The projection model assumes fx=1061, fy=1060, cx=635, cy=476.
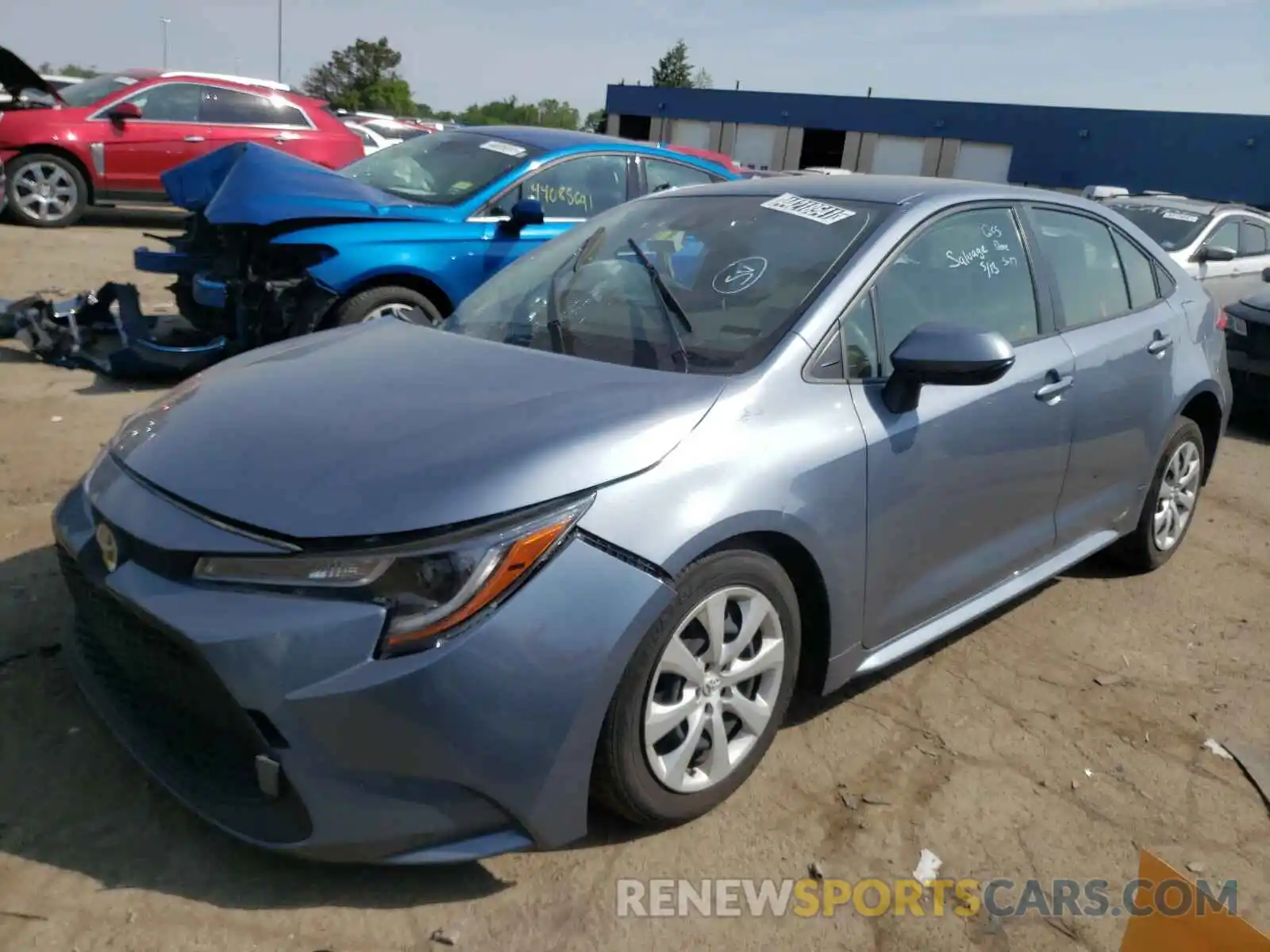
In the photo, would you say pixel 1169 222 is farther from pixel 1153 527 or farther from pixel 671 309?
pixel 671 309

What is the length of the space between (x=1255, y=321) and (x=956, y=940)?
22.8ft

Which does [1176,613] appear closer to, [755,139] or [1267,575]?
[1267,575]

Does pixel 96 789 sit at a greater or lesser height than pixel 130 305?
lesser

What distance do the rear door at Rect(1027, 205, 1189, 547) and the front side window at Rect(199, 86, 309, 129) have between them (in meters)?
10.6

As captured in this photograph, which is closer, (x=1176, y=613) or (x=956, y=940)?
(x=956, y=940)

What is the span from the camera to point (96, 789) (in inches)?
105

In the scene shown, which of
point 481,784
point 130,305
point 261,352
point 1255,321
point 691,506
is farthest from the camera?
point 1255,321

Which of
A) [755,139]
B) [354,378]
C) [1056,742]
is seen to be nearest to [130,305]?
[354,378]

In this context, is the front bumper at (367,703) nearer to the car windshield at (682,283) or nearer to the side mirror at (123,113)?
the car windshield at (682,283)

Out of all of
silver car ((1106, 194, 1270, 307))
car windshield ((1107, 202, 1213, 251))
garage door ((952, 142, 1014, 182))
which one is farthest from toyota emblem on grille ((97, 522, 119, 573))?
garage door ((952, 142, 1014, 182))

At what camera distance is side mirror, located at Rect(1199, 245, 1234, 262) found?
9.38m

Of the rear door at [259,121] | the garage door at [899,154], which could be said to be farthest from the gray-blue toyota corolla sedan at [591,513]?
the garage door at [899,154]

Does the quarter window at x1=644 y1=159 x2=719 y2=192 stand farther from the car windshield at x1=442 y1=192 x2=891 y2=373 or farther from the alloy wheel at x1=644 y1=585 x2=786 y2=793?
the alloy wheel at x1=644 y1=585 x2=786 y2=793

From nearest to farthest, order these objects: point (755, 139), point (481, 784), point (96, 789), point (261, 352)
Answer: point (481, 784)
point (96, 789)
point (261, 352)
point (755, 139)
